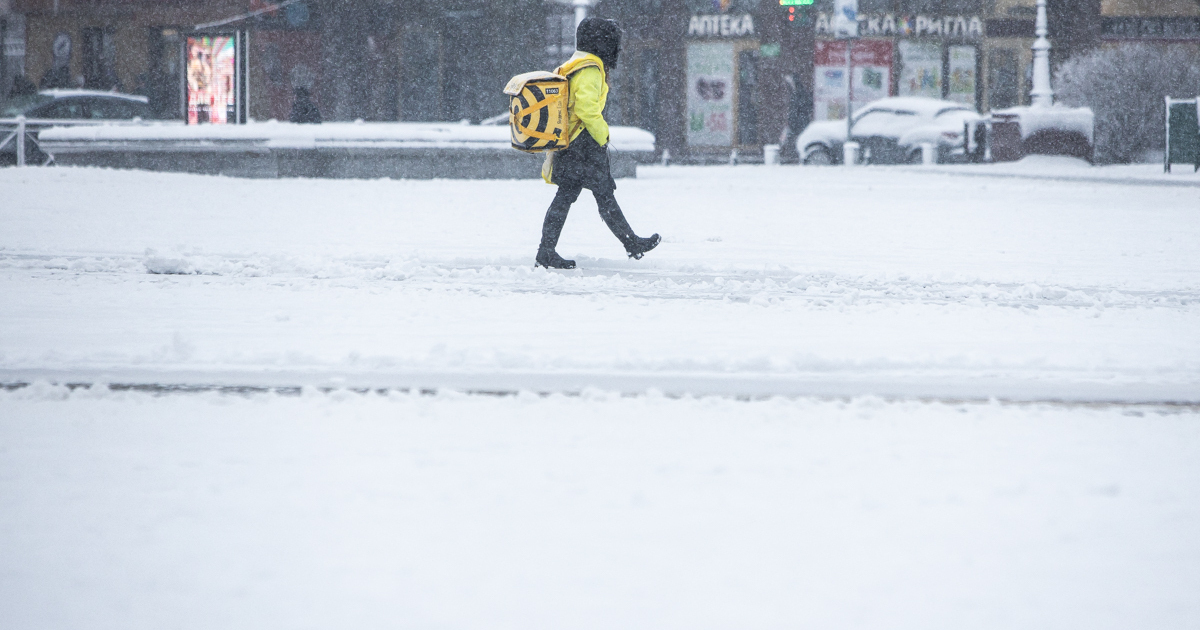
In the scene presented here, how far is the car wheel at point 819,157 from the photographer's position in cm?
2736

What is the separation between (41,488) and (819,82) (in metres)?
31.2

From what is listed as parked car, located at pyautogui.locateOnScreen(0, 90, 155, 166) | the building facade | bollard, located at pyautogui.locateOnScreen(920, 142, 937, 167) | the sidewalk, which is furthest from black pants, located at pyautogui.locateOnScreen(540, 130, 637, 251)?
the building facade

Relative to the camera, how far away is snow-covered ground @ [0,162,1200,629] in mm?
2551

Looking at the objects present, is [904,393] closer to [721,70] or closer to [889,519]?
[889,519]

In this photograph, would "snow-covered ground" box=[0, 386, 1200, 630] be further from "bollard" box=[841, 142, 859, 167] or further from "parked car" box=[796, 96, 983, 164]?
"parked car" box=[796, 96, 983, 164]

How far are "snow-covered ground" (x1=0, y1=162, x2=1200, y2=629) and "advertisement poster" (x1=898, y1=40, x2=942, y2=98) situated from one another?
26.0 meters

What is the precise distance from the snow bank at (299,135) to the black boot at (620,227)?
32.2ft

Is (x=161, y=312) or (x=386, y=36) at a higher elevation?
(x=386, y=36)

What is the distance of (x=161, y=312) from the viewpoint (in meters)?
5.95

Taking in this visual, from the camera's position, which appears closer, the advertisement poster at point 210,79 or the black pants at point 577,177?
the black pants at point 577,177

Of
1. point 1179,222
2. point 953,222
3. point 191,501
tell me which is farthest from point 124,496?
point 1179,222

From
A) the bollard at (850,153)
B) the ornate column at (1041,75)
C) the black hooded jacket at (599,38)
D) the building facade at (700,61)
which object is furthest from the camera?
the building facade at (700,61)

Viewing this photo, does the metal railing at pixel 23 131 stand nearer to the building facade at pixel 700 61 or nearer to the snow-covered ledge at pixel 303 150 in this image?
the snow-covered ledge at pixel 303 150

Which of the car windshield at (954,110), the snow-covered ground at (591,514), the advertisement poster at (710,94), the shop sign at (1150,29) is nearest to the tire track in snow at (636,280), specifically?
the snow-covered ground at (591,514)
